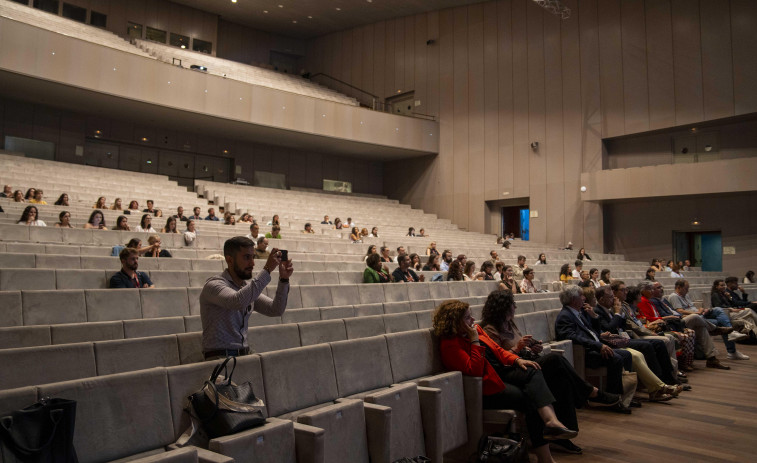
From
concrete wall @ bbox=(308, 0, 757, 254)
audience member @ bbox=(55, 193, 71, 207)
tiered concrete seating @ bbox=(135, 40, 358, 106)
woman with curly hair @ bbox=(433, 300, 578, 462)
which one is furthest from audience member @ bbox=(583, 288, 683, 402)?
tiered concrete seating @ bbox=(135, 40, 358, 106)

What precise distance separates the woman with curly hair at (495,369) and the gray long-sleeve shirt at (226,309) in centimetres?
114

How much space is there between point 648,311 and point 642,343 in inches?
48.8

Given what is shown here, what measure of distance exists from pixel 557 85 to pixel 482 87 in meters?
2.25

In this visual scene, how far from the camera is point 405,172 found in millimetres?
17844

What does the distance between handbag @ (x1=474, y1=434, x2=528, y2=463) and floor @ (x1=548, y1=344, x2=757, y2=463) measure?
34 centimetres

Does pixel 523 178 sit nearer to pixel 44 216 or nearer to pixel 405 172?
pixel 405 172

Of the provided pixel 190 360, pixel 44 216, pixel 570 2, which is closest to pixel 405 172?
pixel 570 2

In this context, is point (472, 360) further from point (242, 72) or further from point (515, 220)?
point (242, 72)

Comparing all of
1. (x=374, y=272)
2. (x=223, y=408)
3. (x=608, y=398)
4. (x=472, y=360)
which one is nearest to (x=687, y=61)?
(x=374, y=272)

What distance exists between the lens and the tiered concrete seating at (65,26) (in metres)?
11.6

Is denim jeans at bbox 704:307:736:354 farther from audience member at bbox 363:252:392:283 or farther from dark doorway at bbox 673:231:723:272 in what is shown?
dark doorway at bbox 673:231:723:272

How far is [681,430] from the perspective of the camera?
3.22m

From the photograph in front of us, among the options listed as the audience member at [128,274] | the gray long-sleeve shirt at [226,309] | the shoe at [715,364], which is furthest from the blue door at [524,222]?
the gray long-sleeve shirt at [226,309]

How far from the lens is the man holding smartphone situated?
2.23 m
